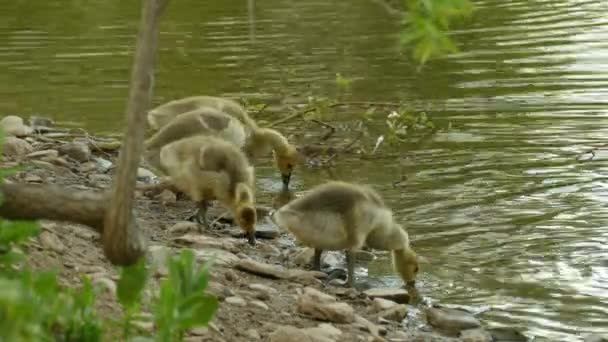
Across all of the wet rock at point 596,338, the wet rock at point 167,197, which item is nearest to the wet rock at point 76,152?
the wet rock at point 167,197

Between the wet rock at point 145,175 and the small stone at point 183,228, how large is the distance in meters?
1.40

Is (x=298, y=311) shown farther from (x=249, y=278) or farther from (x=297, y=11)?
(x=297, y=11)

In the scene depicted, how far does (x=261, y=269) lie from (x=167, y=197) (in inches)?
84.3

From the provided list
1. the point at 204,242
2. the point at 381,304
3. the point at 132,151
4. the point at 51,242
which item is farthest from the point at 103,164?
the point at 132,151

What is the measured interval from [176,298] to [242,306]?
198cm

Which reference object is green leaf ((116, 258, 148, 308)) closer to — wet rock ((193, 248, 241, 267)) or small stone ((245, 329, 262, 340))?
small stone ((245, 329, 262, 340))

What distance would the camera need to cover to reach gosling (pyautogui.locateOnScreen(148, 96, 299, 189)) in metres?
9.21

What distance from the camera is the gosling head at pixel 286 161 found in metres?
9.15

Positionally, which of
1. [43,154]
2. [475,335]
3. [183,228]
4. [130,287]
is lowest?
[475,335]

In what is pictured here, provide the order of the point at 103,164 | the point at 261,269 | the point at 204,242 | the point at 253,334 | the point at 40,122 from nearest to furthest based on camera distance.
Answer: the point at 253,334
the point at 261,269
the point at 204,242
the point at 103,164
the point at 40,122

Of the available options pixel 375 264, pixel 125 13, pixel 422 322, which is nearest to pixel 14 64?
pixel 125 13

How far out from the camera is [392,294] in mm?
6473

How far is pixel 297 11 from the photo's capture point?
56.4 feet

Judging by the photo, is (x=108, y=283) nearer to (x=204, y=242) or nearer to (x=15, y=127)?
(x=204, y=242)
